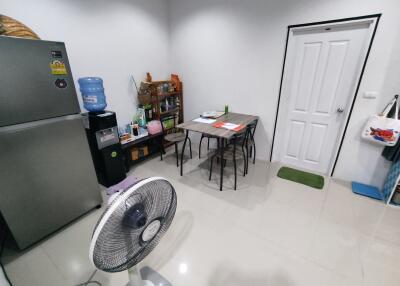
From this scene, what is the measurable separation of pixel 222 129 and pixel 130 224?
5.89 ft

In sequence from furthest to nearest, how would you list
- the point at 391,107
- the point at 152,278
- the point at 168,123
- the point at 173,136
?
the point at 168,123 < the point at 173,136 < the point at 391,107 < the point at 152,278

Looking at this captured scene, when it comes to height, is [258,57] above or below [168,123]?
above

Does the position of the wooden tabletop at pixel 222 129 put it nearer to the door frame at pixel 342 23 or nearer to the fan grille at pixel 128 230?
the door frame at pixel 342 23

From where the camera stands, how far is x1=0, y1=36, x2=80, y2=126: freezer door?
1349 millimetres

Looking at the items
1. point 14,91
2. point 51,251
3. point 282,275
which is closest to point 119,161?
point 51,251

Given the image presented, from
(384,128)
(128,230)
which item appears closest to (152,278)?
(128,230)

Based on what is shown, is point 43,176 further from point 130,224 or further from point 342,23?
point 342,23

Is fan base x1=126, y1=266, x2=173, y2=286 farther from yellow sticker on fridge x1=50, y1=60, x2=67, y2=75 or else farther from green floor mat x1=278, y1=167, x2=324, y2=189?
green floor mat x1=278, y1=167, x2=324, y2=189

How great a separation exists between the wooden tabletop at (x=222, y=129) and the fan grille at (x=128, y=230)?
52.6 inches

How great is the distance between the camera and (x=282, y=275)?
1465mm

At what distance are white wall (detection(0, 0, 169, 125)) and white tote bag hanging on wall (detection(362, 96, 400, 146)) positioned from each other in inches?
129

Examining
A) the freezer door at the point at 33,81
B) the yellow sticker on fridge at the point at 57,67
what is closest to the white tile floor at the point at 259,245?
the freezer door at the point at 33,81

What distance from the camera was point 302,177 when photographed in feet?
9.02

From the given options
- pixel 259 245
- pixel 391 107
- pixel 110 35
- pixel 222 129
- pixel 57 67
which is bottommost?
pixel 259 245
